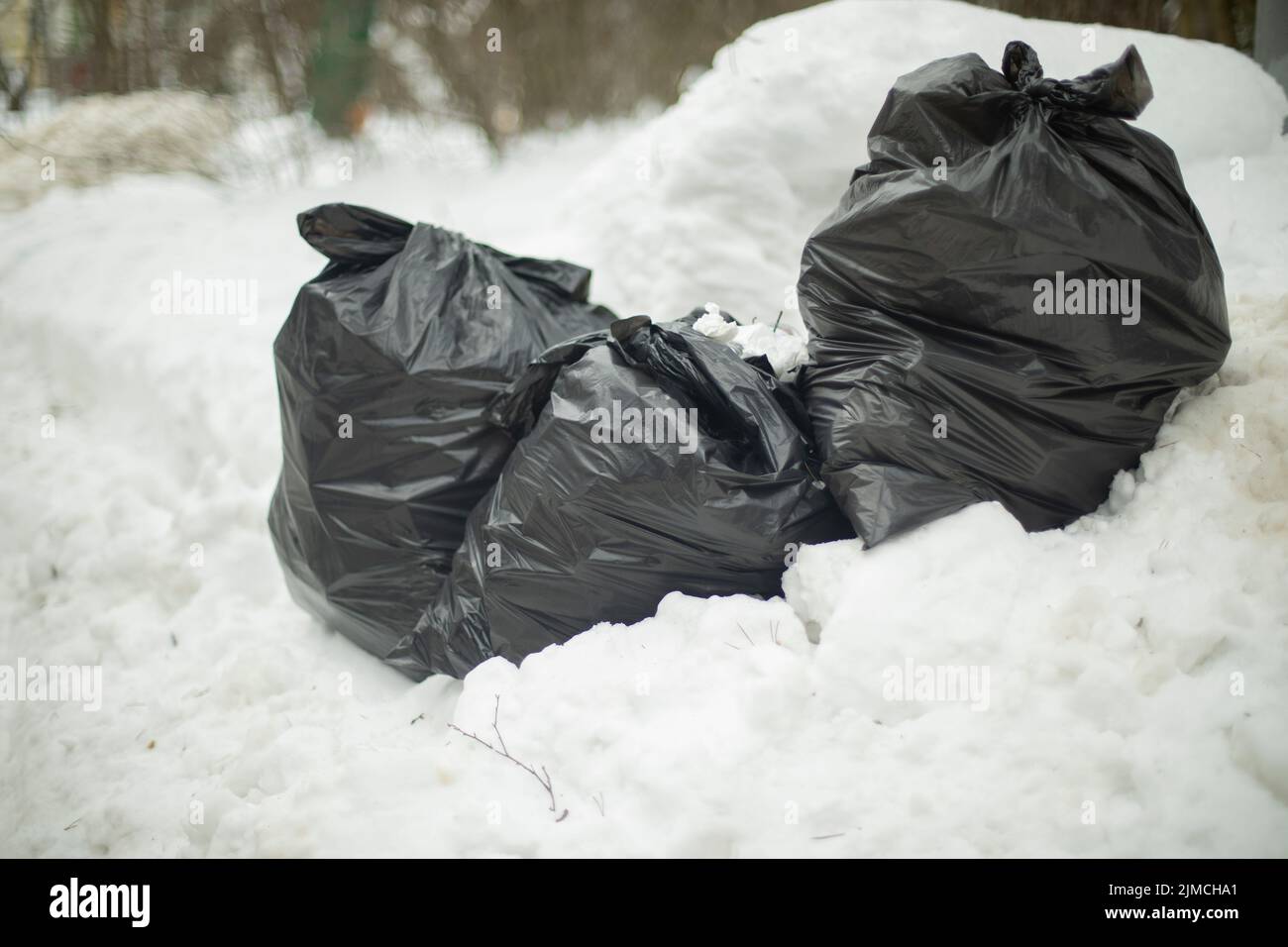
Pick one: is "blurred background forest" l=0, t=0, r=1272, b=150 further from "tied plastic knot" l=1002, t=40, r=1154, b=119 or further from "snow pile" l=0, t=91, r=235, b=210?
"tied plastic knot" l=1002, t=40, r=1154, b=119

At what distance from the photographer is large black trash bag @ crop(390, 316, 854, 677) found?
6.00 feet

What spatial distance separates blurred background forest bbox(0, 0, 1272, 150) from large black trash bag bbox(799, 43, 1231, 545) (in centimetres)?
380

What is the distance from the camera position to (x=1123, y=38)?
2.89 meters

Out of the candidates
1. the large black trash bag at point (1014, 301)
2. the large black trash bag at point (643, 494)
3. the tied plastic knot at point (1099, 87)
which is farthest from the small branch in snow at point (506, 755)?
the tied plastic knot at point (1099, 87)

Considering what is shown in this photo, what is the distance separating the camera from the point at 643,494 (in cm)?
183

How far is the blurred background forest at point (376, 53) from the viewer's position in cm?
507

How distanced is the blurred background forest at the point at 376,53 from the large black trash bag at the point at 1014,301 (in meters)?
3.80

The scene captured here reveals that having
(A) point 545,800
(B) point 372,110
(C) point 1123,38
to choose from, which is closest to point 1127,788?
(A) point 545,800

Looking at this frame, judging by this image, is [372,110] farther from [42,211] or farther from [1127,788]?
[1127,788]

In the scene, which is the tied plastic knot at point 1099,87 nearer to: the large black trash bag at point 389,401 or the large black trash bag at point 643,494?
the large black trash bag at point 643,494

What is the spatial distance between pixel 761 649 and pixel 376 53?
15.3 ft

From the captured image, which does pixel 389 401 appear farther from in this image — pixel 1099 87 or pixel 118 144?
pixel 118 144

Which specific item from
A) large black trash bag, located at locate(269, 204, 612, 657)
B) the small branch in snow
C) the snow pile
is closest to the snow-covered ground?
the small branch in snow
